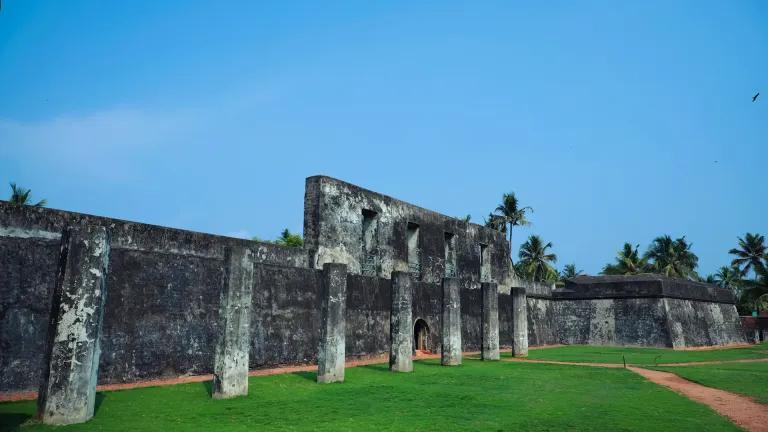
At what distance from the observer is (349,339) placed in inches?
619

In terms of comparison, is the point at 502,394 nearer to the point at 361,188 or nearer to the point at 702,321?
the point at 361,188

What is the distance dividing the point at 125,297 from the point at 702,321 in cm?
2767

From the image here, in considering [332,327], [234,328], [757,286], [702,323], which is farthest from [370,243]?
[757,286]

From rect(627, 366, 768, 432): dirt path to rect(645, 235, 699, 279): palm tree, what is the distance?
3948cm

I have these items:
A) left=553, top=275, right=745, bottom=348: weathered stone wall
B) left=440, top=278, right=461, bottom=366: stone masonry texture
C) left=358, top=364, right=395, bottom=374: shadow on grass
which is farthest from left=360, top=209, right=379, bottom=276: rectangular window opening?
left=553, top=275, right=745, bottom=348: weathered stone wall

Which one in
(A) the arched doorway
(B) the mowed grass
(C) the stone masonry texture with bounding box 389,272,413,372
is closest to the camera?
(B) the mowed grass

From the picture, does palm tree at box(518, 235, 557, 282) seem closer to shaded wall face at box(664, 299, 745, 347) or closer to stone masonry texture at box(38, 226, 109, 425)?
shaded wall face at box(664, 299, 745, 347)

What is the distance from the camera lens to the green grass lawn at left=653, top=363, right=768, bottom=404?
10.0 metres

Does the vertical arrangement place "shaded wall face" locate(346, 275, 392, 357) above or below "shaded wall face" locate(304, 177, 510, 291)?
below

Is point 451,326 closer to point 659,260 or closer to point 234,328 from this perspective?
point 234,328

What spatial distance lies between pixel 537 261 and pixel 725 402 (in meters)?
36.1

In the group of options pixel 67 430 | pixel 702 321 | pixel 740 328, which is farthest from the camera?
pixel 740 328

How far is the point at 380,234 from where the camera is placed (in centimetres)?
1858

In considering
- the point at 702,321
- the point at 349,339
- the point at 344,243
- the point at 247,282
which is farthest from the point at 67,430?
the point at 702,321
